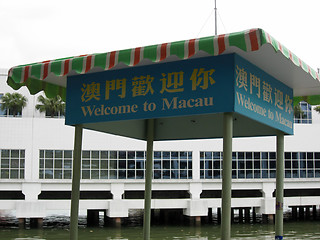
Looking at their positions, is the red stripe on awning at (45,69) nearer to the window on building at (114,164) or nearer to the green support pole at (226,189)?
the green support pole at (226,189)

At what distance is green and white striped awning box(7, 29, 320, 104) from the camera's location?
19.9 ft

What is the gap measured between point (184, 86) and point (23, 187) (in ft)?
92.1

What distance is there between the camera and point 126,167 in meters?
36.4

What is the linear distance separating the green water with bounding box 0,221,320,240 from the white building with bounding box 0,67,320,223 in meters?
1.21

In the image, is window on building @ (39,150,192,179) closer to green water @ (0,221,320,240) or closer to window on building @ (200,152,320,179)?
window on building @ (200,152,320,179)

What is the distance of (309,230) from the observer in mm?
33812

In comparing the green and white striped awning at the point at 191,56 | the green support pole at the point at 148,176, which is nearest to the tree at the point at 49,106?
the green support pole at the point at 148,176

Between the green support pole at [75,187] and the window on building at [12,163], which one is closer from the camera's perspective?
the green support pole at [75,187]

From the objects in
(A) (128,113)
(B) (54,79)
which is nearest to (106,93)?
(A) (128,113)

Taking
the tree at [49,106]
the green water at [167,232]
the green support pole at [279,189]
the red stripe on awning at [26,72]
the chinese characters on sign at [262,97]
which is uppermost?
the tree at [49,106]

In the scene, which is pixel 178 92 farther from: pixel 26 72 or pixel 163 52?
pixel 26 72

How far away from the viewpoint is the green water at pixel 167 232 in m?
29.2

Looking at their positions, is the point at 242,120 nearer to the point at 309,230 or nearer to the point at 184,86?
the point at 184,86

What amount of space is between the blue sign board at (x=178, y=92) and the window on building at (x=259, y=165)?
2945 cm
